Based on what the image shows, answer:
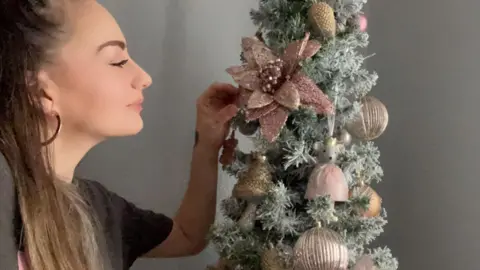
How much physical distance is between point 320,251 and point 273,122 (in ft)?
0.58

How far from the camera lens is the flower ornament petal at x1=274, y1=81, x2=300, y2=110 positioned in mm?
830

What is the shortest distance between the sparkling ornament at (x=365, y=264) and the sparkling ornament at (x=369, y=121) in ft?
0.56

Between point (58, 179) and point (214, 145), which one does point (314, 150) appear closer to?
point (214, 145)

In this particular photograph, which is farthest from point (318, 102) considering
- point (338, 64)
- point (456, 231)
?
point (456, 231)

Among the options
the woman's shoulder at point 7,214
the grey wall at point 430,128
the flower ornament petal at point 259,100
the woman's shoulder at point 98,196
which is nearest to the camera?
the woman's shoulder at point 7,214

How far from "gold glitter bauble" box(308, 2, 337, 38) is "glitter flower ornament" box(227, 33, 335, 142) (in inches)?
0.8

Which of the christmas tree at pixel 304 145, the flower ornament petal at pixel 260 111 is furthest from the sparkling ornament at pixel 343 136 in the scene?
the flower ornament petal at pixel 260 111

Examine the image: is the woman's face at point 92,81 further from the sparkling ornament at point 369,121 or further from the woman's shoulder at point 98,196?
the sparkling ornament at point 369,121

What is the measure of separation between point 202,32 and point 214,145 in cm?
33

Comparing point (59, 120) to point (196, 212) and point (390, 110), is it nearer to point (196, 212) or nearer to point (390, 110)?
point (196, 212)

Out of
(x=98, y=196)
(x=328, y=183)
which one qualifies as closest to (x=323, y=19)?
(x=328, y=183)

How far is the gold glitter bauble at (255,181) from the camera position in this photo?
0.84m

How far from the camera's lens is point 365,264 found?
0.84 m

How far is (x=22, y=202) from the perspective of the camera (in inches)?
31.0
